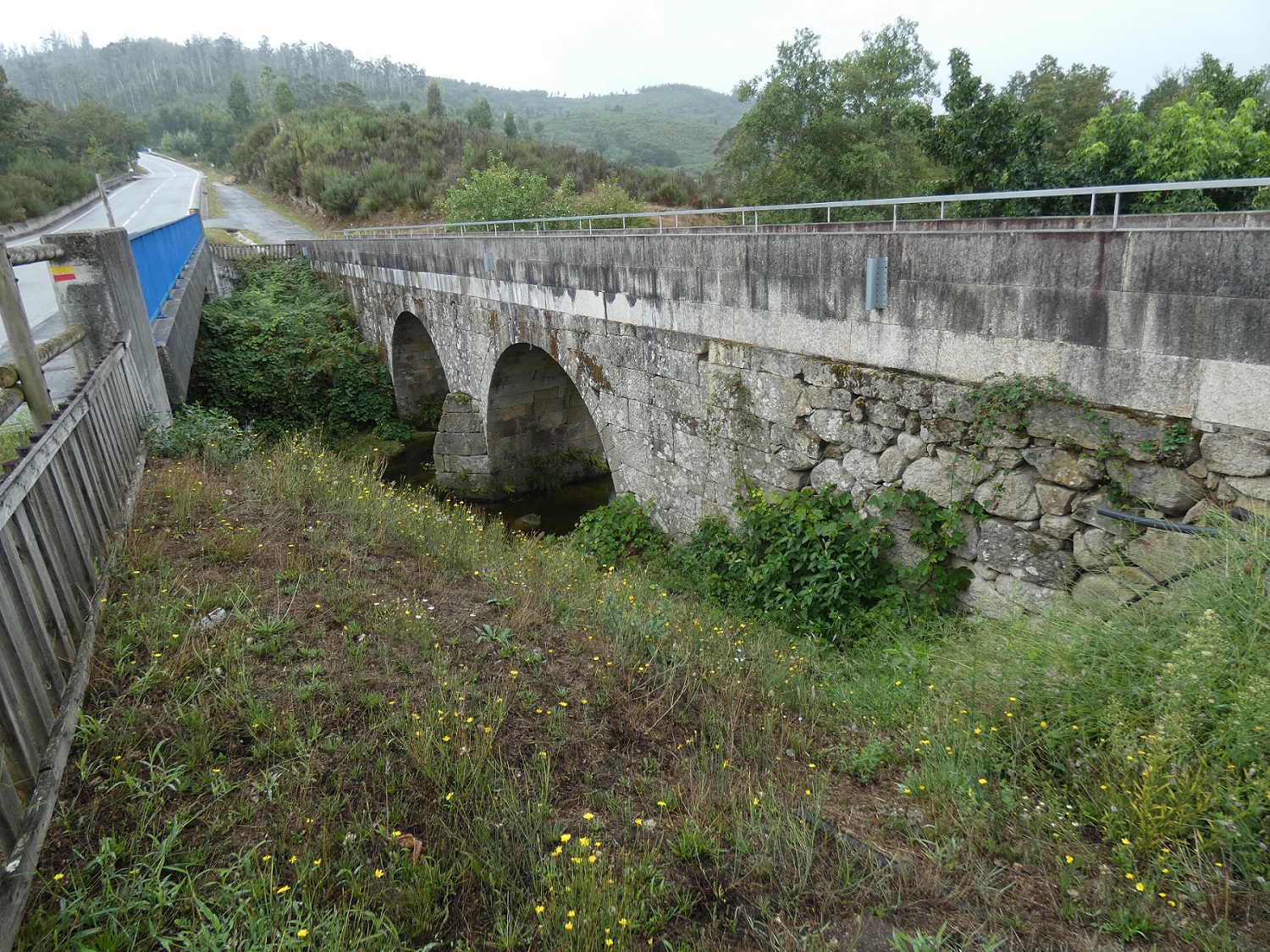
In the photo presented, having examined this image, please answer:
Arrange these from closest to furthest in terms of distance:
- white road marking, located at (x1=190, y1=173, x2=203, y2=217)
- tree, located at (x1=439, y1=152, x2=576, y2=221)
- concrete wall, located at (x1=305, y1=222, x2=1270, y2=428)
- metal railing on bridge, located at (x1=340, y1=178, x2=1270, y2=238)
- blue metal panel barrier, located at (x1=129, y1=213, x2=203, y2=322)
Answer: concrete wall, located at (x1=305, y1=222, x2=1270, y2=428), metal railing on bridge, located at (x1=340, y1=178, x2=1270, y2=238), blue metal panel barrier, located at (x1=129, y1=213, x2=203, y2=322), tree, located at (x1=439, y1=152, x2=576, y2=221), white road marking, located at (x1=190, y1=173, x2=203, y2=217)

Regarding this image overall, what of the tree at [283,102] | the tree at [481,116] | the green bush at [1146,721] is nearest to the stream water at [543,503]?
the green bush at [1146,721]

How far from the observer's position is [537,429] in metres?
12.2

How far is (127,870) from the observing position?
2.32m

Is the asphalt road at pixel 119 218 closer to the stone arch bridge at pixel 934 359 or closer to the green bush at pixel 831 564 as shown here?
the stone arch bridge at pixel 934 359

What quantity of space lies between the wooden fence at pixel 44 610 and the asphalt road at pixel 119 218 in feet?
4.99

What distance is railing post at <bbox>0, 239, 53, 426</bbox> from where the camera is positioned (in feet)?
13.7

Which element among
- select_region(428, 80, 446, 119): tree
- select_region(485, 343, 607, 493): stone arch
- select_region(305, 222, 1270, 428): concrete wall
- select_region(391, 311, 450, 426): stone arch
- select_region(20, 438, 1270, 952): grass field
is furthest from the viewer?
select_region(428, 80, 446, 119): tree

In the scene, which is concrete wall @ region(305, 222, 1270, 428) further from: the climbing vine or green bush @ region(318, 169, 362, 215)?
green bush @ region(318, 169, 362, 215)

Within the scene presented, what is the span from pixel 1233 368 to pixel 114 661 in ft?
17.1

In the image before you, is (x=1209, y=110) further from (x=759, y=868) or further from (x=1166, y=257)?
(x=759, y=868)

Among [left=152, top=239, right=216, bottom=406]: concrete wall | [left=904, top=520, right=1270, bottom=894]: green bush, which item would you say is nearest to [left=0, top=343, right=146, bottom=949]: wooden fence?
[left=904, top=520, right=1270, bottom=894]: green bush

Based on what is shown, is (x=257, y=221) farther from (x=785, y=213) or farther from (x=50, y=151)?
(x=785, y=213)

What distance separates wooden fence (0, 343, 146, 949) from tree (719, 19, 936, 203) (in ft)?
74.6

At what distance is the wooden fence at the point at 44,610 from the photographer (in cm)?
226
